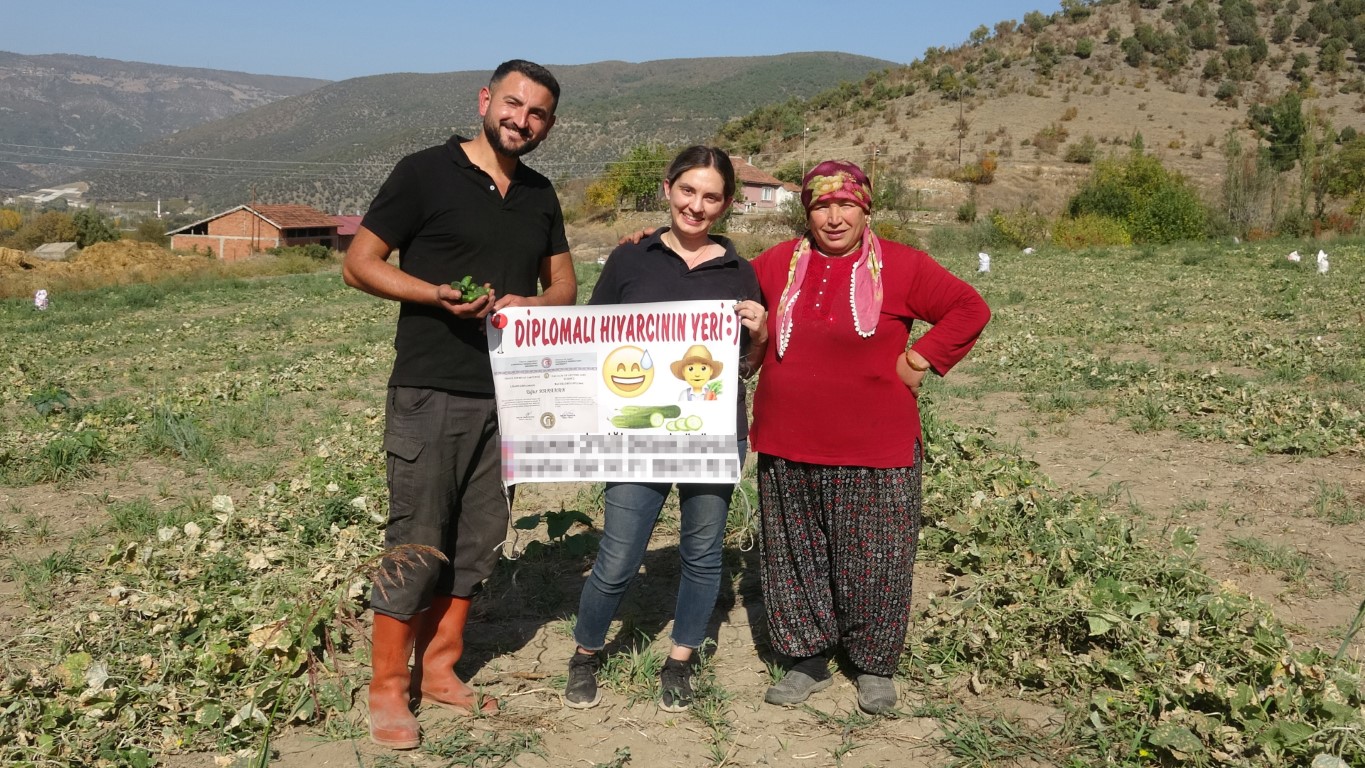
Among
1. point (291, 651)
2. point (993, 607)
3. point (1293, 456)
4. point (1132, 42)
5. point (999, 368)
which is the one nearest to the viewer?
point (291, 651)

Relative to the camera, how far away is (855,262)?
336 centimetres

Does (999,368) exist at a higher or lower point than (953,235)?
lower

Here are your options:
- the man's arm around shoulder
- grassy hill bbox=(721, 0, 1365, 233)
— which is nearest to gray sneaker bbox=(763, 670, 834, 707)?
the man's arm around shoulder

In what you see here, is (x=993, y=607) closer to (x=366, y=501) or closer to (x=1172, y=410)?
(x=366, y=501)

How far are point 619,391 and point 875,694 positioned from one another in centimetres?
138

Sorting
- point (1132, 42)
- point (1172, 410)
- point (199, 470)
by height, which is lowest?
point (199, 470)

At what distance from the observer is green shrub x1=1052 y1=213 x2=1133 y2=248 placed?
3225 centimetres

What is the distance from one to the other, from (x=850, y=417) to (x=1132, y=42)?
68866 millimetres

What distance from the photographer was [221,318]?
18.4 metres

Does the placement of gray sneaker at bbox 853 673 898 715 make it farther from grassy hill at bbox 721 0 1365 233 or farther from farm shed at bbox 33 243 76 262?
farm shed at bbox 33 243 76 262

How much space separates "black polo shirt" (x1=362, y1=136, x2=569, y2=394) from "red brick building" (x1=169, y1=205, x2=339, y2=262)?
72740mm

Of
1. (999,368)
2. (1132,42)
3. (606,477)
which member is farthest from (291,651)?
(1132,42)

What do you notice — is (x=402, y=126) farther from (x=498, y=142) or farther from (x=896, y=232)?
(x=498, y=142)

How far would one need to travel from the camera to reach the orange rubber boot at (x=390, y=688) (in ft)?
10.8
